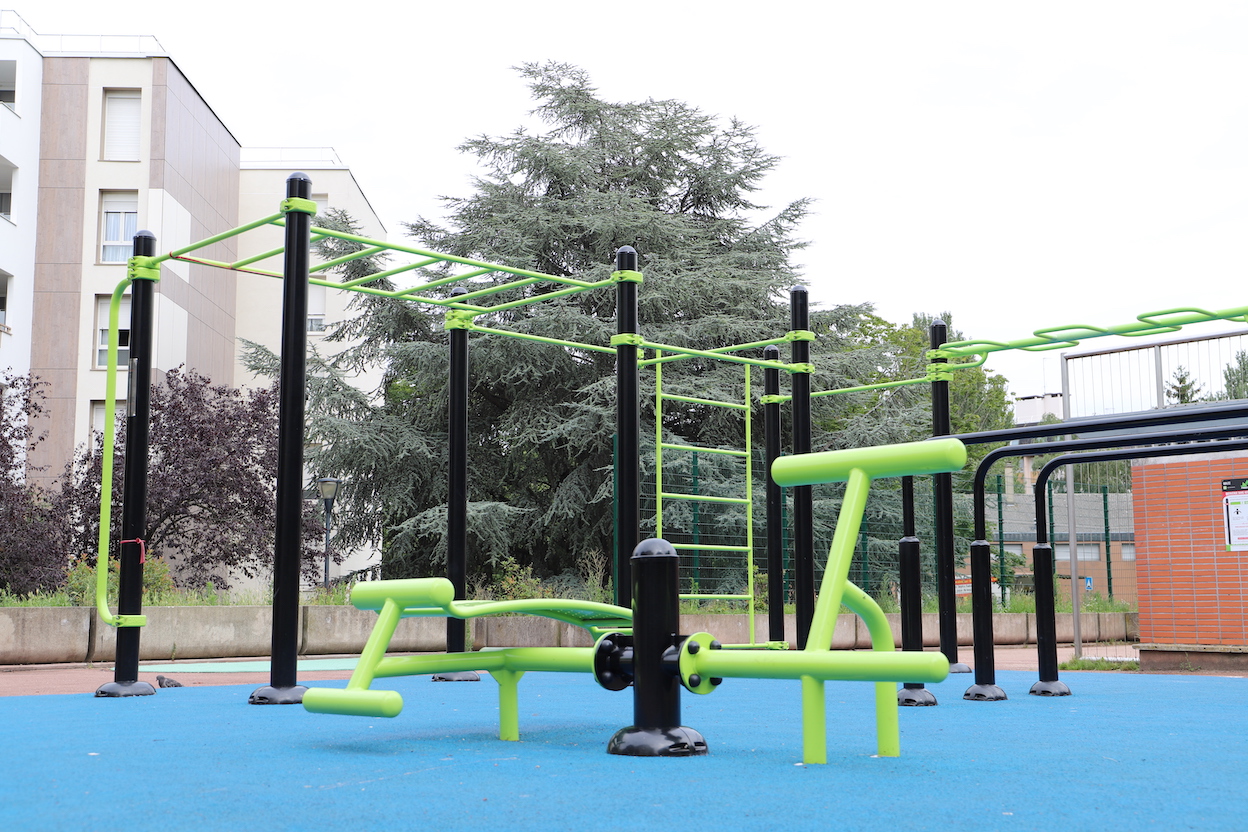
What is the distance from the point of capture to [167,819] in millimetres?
2311

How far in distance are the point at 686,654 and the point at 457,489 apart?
3.53 m

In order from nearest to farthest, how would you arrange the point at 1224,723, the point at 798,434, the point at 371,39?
the point at 1224,723, the point at 798,434, the point at 371,39

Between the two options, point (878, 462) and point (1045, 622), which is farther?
point (1045, 622)

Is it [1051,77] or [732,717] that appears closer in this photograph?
[732,717]

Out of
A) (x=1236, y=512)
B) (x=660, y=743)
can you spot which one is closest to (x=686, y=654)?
(x=660, y=743)

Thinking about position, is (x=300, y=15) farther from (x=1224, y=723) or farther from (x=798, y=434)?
(x=1224, y=723)

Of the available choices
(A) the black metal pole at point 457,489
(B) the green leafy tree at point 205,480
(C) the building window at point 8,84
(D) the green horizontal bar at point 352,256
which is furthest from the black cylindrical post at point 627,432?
(C) the building window at point 8,84

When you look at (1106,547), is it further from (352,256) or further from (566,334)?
(352,256)

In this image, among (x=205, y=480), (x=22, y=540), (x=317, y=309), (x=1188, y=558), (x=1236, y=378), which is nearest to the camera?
(x=1188, y=558)

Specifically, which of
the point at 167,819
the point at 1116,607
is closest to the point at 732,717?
the point at 167,819

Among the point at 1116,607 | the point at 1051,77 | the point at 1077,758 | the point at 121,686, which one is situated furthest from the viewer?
the point at 1116,607

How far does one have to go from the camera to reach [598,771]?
3037 mm

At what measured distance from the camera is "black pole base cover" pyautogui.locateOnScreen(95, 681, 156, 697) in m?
5.86

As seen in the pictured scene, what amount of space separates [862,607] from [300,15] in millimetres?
7243
